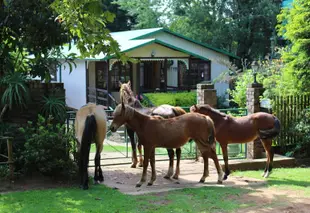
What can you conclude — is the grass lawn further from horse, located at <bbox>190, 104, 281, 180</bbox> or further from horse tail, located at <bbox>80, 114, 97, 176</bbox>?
horse, located at <bbox>190, 104, 281, 180</bbox>

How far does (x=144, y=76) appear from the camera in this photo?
29.2 metres

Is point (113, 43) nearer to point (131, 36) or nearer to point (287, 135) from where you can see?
point (287, 135)

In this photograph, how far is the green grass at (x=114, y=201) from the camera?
23.8ft

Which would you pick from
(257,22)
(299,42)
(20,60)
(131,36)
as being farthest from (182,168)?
(257,22)

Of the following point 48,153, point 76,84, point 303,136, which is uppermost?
point 76,84

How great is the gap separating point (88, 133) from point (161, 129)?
145 cm

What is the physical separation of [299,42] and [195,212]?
809 cm

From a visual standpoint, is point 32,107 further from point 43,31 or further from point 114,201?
point 114,201

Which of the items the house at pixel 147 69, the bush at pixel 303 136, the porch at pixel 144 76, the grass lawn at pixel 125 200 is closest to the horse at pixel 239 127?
the grass lawn at pixel 125 200

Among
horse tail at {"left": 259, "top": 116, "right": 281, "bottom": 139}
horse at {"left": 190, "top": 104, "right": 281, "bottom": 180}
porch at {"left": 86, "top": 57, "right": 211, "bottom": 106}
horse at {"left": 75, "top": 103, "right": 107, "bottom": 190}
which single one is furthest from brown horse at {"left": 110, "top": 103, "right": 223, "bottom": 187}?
porch at {"left": 86, "top": 57, "right": 211, "bottom": 106}

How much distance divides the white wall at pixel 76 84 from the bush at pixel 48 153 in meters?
16.3

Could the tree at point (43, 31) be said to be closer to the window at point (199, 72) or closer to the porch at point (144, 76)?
the porch at point (144, 76)

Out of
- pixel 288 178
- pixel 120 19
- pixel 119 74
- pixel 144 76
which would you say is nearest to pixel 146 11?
pixel 120 19

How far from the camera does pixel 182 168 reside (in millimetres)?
10836
